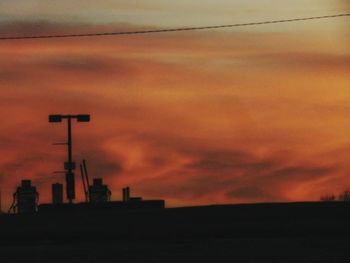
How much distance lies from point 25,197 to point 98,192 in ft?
12.7

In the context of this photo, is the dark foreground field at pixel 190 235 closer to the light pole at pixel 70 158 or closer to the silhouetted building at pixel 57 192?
the light pole at pixel 70 158

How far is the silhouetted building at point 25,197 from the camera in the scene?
2287 inches

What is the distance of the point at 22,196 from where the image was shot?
192 ft

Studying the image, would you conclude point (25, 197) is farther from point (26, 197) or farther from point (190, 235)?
point (190, 235)

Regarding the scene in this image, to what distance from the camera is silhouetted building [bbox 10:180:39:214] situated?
58.1 m

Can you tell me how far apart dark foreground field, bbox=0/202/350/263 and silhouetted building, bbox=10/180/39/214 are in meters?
15.7

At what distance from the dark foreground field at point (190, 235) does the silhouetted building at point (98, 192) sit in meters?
15.5

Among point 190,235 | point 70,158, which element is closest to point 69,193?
point 70,158

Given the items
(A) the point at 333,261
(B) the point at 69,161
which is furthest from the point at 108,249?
(B) the point at 69,161

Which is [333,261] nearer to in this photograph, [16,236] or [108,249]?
[108,249]

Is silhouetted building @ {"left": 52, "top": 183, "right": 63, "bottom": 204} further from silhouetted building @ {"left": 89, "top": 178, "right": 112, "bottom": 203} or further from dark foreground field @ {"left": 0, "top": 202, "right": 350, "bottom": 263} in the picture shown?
dark foreground field @ {"left": 0, "top": 202, "right": 350, "bottom": 263}

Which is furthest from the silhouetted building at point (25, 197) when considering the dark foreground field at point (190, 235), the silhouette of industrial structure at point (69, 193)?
the dark foreground field at point (190, 235)

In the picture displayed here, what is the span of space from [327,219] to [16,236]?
30.7ft

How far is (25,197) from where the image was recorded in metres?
58.5
